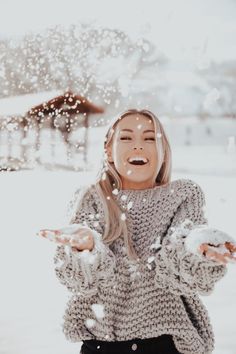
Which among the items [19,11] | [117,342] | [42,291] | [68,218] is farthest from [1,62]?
[117,342]

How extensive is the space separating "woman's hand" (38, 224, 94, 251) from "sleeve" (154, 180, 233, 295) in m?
0.09

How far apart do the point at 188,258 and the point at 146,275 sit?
0.07 metres

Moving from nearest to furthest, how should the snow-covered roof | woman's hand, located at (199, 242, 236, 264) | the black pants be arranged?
1. woman's hand, located at (199, 242, 236, 264)
2. the black pants
3. the snow-covered roof

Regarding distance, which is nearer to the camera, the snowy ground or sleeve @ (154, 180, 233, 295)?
sleeve @ (154, 180, 233, 295)

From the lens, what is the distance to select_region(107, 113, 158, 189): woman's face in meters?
0.89

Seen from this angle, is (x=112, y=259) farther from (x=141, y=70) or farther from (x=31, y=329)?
(x=141, y=70)

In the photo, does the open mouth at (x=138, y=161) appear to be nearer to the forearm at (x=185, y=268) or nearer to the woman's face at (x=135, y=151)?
the woman's face at (x=135, y=151)

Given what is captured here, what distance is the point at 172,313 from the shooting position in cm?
82

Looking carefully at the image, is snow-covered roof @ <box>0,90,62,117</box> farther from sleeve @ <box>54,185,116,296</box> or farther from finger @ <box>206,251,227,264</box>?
finger @ <box>206,251,227,264</box>

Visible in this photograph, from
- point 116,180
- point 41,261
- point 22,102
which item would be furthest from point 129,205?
point 22,102

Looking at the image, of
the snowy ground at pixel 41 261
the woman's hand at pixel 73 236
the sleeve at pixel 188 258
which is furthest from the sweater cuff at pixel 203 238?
the snowy ground at pixel 41 261

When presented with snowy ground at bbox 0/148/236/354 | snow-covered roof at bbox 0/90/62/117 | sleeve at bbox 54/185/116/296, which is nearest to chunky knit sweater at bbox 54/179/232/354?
sleeve at bbox 54/185/116/296

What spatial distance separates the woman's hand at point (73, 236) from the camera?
0.71 meters

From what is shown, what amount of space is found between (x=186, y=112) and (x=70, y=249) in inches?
59.6
